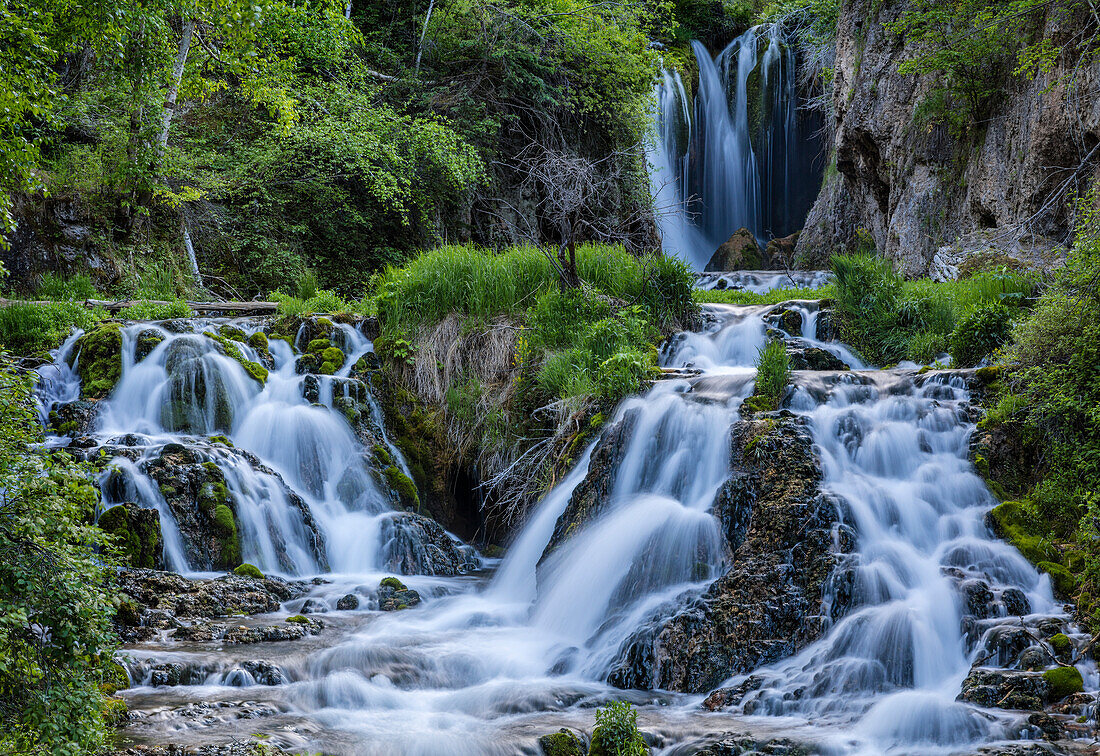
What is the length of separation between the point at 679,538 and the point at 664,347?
4547mm

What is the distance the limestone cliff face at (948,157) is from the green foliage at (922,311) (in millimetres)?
1024

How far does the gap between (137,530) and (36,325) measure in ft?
13.2

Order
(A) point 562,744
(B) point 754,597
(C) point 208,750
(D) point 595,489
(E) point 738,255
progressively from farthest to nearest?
(E) point 738,255
(D) point 595,489
(B) point 754,597
(A) point 562,744
(C) point 208,750

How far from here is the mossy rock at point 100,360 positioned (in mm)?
8836

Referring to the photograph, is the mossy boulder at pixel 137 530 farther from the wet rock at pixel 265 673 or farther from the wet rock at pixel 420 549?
the wet rock at pixel 265 673

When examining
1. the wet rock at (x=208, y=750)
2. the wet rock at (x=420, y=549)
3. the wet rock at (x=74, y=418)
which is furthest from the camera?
the wet rock at (x=74, y=418)

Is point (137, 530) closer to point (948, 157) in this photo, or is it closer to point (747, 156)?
point (948, 157)

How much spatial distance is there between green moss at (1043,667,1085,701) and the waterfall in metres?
18.5

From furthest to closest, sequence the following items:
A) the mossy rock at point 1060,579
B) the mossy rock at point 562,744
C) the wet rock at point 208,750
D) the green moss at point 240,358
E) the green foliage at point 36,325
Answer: the green moss at point 240,358
the green foliage at point 36,325
the mossy rock at point 1060,579
the mossy rock at point 562,744
the wet rock at point 208,750

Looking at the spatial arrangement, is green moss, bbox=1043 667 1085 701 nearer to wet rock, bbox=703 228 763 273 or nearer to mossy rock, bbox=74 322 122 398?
mossy rock, bbox=74 322 122 398

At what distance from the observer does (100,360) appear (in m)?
9.06

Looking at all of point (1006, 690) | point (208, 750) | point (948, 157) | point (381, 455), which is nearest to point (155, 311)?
point (381, 455)

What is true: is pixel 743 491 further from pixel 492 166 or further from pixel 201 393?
pixel 492 166

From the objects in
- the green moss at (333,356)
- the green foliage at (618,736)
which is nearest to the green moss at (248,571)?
the green moss at (333,356)
